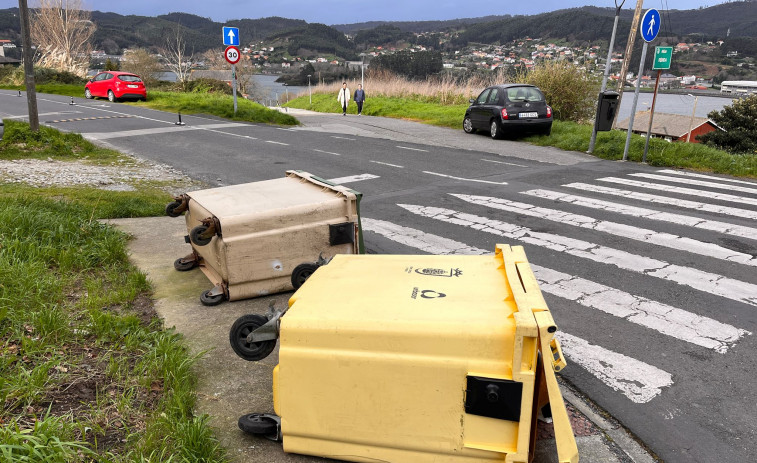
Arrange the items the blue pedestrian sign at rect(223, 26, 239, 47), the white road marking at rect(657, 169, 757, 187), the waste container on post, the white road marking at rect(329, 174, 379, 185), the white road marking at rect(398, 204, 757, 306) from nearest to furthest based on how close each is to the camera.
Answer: the white road marking at rect(398, 204, 757, 306), the white road marking at rect(329, 174, 379, 185), the white road marking at rect(657, 169, 757, 187), the waste container on post, the blue pedestrian sign at rect(223, 26, 239, 47)

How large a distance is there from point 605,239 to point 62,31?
56472mm

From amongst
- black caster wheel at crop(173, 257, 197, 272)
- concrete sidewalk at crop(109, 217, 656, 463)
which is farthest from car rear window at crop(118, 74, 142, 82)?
black caster wheel at crop(173, 257, 197, 272)

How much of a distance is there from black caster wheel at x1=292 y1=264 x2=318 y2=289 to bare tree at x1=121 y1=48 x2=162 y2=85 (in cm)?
4541

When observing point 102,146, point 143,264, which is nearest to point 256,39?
point 102,146

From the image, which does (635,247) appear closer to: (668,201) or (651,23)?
(668,201)

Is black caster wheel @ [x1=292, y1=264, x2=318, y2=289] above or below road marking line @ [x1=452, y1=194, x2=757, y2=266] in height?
above

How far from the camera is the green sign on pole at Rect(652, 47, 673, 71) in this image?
12.7 metres

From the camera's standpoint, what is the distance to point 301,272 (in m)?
4.20

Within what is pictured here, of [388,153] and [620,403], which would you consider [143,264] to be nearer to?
[620,403]

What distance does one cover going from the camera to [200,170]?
1209 centimetres

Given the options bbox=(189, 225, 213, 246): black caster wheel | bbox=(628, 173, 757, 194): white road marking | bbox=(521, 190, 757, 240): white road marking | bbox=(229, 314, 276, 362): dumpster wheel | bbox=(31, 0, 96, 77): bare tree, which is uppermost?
bbox=(31, 0, 96, 77): bare tree

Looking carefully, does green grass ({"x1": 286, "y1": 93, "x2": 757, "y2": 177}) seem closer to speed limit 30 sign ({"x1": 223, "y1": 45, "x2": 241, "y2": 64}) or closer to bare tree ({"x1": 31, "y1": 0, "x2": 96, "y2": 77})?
speed limit 30 sign ({"x1": 223, "y1": 45, "x2": 241, "y2": 64})

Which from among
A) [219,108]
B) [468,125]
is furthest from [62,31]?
[468,125]

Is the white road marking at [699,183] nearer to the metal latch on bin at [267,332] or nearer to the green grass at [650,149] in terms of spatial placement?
the green grass at [650,149]
